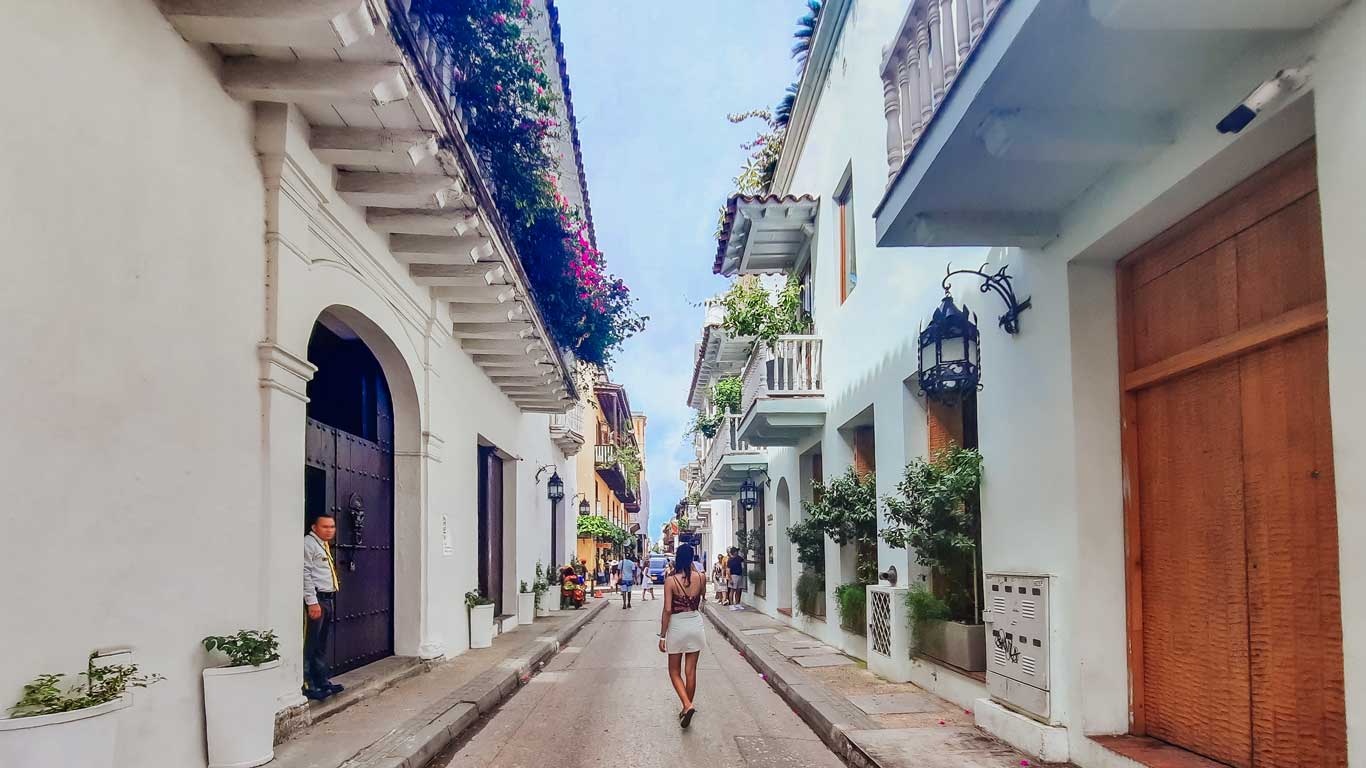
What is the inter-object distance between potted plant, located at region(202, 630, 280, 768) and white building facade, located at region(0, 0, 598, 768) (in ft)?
→ 0.33

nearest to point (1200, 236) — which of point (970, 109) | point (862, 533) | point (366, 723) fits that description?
point (970, 109)

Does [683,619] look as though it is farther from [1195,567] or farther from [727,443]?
[727,443]

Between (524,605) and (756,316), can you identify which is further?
(524,605)

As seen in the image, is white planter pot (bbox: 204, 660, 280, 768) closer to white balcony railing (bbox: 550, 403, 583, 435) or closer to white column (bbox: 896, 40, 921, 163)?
white column (bbox: 896, 40, 921, 163)

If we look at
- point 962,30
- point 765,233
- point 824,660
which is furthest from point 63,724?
point 765,233

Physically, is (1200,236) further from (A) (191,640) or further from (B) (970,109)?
(A) (191,640)

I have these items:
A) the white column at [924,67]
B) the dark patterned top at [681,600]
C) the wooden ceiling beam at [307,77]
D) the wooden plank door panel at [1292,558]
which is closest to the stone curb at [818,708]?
the dark patterned top at [681,600]

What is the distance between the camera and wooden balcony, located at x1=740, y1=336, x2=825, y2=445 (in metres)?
15.5

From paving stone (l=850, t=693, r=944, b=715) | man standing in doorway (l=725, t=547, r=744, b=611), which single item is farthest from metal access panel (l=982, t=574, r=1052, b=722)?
man standing in doorway (l=725, t=547, r=744, b=611)

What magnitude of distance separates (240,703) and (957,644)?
5.76 metres

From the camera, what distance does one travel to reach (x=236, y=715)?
6133mm

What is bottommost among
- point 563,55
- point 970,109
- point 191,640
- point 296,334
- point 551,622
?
point 551,622

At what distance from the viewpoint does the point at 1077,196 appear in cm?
675

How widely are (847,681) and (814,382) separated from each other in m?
5.90
